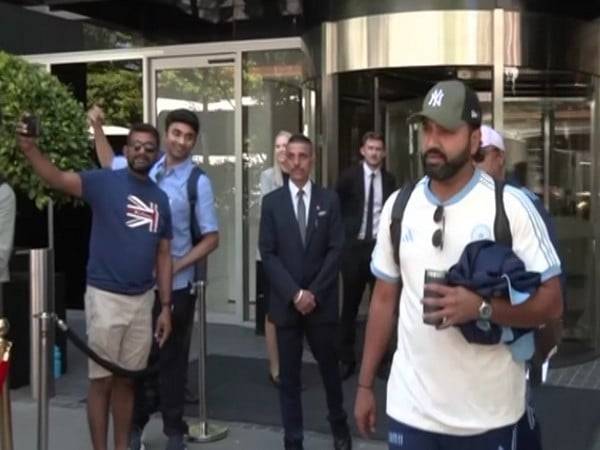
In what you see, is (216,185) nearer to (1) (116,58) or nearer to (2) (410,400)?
(1) (116,58)

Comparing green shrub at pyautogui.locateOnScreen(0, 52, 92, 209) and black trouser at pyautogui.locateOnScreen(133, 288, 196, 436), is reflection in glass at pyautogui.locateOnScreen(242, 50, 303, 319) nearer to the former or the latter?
green shrub at pyautogui.locateOnScreen(0, 52, 92, 209)

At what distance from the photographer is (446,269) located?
303 centimetres

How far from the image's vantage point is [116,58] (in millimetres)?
10891

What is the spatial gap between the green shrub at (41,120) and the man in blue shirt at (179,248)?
1.96 m

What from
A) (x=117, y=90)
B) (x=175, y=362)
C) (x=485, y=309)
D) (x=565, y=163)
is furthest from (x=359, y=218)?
(x=485, y=309)

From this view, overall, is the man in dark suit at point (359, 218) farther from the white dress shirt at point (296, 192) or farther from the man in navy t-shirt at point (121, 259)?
the man in navy t-shirt at point (121, 259)

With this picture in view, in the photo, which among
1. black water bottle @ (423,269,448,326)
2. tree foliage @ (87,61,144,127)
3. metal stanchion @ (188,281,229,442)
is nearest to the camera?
black water bottle @ (423,269,448,326)

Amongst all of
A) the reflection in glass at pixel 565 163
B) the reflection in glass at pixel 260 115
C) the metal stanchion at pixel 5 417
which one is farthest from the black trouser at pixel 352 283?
the metal stanchion at pixel 5 417

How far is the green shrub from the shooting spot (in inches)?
282

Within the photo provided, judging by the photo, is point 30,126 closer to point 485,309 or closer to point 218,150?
point 485,309

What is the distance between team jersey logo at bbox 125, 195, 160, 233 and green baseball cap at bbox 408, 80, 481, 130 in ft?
7.33

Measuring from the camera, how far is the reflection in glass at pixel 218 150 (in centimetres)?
1046

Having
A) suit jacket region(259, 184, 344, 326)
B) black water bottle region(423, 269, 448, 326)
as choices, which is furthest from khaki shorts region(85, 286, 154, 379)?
black water bottle region(423, 269, 448, 326)

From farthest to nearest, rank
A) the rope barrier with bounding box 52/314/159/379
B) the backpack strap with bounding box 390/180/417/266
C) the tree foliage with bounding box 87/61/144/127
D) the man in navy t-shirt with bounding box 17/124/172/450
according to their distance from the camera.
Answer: the tree foliage with bounding box 87/61/144/127 < the man in navy t-shirt with bounding box 17/124/172/450 < the rope barrier with bounding box 52/314/159/379 < the backpack strap with bounding box 390/180/417/266
